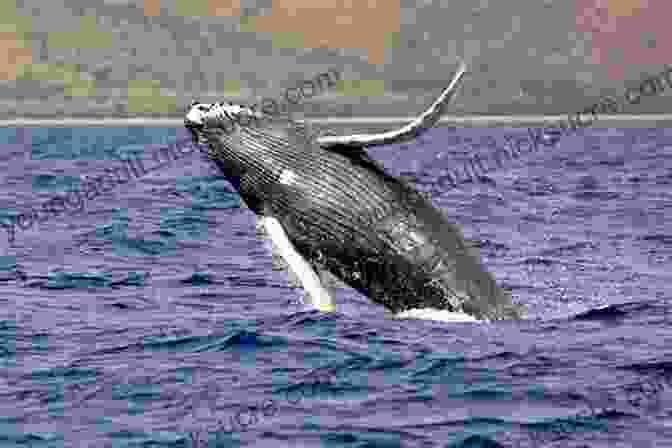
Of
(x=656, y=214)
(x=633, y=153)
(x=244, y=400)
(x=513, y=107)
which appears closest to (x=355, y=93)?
(x=513, y=107)

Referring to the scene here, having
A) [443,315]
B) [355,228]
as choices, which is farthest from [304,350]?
[443,315]

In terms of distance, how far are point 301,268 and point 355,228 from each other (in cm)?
72

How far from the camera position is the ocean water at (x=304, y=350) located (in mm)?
11625

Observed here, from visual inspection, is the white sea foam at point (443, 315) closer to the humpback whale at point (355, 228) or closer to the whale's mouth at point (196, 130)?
the humpback whale at point (355, 228)

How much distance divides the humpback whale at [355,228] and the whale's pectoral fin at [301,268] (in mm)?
10

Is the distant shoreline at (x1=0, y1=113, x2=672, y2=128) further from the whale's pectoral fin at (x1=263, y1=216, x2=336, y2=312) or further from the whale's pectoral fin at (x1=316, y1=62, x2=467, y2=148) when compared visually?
the whale's pectoral fin at (x1=316, y1=62, x2=467, y2=148)

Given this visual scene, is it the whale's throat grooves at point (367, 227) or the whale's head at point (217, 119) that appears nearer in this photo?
the whale's throat grooves at point (367, 227)

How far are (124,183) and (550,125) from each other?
245 ft

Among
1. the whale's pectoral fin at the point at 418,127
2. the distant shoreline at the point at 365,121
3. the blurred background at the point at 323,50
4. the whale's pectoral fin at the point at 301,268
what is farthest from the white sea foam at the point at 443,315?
the blurred background at the point at 323,50

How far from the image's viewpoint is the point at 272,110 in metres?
16.4

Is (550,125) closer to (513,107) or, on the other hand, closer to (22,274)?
(513,107)

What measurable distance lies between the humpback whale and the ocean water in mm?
382

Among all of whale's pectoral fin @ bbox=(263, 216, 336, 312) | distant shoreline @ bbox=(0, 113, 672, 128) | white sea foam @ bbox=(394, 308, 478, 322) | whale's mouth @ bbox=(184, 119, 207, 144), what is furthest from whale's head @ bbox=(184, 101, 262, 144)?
distant shoreline @ bbox=(0, 113, 672, 128)

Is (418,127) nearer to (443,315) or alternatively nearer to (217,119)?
(443,315)
